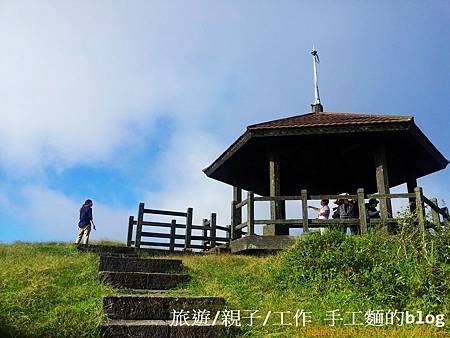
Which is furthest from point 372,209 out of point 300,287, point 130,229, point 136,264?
point 130,229

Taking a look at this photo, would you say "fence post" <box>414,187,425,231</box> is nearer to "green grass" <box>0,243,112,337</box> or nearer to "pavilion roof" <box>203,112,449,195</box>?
"pavilion roof" <box>203,112,449,195</box>

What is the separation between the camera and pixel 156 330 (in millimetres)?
5566

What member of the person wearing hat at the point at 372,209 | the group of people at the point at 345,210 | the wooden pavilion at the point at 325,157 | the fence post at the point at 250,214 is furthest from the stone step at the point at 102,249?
the person wearing hat at the point at 372,209

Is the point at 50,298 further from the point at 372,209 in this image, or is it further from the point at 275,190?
the point at 372,209

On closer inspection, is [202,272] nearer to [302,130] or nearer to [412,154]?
[302,130]

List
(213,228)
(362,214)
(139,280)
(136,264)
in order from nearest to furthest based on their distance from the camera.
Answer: (139,280) < (136,264) < (362,214) < (213,228)

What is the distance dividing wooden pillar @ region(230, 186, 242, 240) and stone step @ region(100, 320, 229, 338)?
6.81 meters

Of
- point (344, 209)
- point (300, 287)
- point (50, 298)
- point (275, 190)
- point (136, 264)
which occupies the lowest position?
point (50, 298)

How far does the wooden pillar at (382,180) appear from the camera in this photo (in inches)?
419

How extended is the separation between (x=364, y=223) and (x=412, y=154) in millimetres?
4344

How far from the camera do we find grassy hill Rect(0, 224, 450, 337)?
5.55m

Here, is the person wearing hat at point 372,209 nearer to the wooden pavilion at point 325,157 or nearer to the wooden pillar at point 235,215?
the wooden pavilion at point 325,157

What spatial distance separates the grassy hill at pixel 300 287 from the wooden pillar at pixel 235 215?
3.57 m

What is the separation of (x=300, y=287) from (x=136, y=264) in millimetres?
3401
